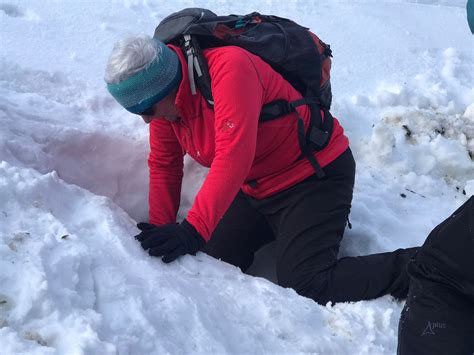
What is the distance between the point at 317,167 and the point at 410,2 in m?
4.94

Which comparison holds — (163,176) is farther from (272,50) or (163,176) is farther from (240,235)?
(272,50)

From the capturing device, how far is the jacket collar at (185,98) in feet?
8.75

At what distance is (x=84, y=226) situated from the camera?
2414mm

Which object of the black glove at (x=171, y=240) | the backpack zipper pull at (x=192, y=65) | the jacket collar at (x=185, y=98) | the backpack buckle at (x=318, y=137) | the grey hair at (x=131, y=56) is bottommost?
the black glove at (x=171, y=240)

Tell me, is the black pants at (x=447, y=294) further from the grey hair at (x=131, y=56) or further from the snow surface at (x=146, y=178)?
the grey hair at (x=131, y=56)

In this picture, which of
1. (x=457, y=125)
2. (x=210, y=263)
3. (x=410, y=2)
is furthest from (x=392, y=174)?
(x=410, y=2)

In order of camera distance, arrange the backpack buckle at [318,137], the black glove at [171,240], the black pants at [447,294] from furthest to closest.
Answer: the backpack buckle at [318,137] < the black glove at [171,240] < the black pants at [447,294]

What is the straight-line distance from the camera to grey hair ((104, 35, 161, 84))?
2.46 meters

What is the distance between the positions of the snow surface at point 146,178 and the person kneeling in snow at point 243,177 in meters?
0.20

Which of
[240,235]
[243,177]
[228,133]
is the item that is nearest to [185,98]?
[228,133]

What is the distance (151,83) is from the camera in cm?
253

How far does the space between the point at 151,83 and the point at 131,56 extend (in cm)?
15

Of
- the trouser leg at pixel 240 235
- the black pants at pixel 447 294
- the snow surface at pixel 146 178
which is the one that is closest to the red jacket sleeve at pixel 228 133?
the snow surface at pixel 146 178

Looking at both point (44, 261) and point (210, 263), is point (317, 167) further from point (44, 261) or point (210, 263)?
point (44, 261)
